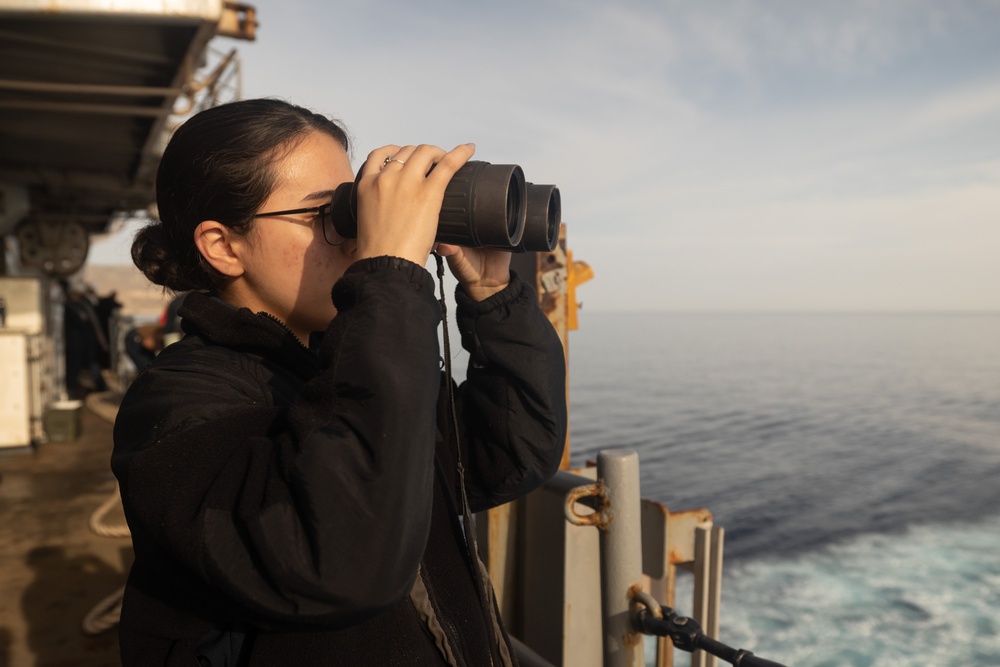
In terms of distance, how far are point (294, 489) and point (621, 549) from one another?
1.00 m

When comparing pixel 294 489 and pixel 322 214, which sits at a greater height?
pixel 322 214

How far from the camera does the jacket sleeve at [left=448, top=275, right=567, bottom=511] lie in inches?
46.2

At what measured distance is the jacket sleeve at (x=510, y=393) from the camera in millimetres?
1174

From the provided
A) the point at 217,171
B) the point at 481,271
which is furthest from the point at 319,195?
the point at 481,271

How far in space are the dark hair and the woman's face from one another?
2cm

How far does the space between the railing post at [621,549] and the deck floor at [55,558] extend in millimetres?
2342

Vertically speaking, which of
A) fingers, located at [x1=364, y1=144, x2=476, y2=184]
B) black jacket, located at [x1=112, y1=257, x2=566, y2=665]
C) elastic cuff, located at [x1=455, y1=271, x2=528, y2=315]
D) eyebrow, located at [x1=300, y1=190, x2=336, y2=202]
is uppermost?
fingers, located at [x1=364, y1=144, x2=476, y2=184]

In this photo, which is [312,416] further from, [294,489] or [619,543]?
[619,543]

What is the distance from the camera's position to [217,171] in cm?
105

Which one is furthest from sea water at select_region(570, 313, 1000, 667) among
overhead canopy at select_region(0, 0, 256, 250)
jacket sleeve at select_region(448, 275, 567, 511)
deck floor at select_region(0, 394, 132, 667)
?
jacket sleeve at select_region(448, 275, 567, 511)

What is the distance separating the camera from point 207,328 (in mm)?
987

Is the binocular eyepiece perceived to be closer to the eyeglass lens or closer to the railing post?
the eyeglass lens

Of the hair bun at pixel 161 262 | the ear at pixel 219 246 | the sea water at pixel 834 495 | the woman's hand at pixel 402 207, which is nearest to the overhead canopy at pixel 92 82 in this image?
the hair bun at pixel 161 262

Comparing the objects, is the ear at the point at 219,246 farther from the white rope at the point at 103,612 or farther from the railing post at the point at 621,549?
the white rope at the point at 103,612
